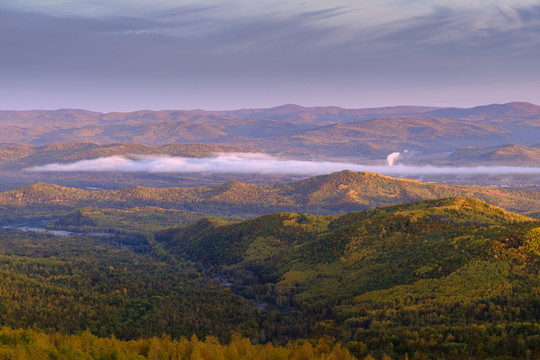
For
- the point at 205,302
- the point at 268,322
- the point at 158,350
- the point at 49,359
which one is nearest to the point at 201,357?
the point at 158,350

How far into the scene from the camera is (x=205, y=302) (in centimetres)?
19275

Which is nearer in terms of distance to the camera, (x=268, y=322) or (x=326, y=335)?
(x=326, y=335)

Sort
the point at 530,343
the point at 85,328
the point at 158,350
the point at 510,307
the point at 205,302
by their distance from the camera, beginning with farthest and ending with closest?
1. the point at 205,302
2. the point at 85,328
3. the point at 510,307
4. the point at 158,350
5. the point at 530,343

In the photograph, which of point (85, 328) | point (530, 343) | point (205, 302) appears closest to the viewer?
point (530, 343)

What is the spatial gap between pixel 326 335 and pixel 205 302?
5961 centimetres

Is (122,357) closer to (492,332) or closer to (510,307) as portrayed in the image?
(492,332)

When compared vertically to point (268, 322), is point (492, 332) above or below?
above

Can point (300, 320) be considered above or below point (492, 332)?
below

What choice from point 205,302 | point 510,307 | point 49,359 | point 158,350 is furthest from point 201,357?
point 510,307

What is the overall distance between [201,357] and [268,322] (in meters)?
52.1

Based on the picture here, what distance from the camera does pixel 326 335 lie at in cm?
14962

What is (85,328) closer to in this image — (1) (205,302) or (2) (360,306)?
(1) (205,302)

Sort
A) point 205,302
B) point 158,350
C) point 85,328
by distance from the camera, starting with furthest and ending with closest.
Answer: point 205,302
point 85,328
point 158,350

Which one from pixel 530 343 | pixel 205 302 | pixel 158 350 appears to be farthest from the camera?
pixel 205 302
